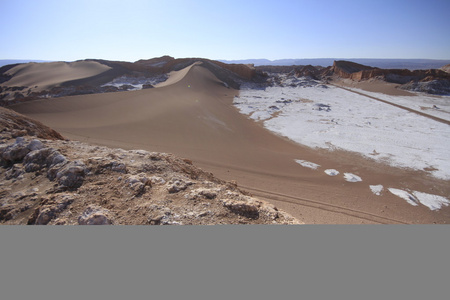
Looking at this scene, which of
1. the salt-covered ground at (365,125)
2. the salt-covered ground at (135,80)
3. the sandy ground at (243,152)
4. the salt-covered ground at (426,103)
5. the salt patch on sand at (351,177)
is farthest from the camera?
the salt-covered ground at (135,80)

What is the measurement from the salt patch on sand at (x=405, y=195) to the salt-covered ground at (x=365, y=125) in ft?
8.24

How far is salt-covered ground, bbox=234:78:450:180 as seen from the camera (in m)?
11.0

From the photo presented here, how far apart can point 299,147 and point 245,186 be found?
5.88 m

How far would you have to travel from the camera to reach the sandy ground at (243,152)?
6.76 meters

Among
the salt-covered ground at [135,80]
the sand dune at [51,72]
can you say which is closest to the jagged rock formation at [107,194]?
the salt-covered ground at [135,80]

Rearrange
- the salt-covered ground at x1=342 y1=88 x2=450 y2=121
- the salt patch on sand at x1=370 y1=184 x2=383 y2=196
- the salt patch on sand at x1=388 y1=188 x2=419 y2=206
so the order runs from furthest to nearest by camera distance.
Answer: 1. the salt-covered ground at x1=342 y1=88 x2=450 y2=121
2. the salt patch on sand at x1=370 y1=184 x2=383 y2=196
3. the salt patch on sand at x1=388 y1=188 x2=419 y2=206

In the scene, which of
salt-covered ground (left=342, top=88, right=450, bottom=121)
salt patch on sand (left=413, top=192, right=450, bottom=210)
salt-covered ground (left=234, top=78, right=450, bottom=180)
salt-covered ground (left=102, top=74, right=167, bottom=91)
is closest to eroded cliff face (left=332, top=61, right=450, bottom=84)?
salt-covered ground (left=342, top=88, right=450, bottom=121)

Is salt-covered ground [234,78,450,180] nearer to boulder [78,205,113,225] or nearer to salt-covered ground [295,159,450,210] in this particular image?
salt-covered ground [295,159,450,210]

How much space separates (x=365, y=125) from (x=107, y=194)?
18120mm

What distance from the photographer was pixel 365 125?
53.7 feet

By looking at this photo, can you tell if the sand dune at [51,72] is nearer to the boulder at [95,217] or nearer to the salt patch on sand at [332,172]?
the salt patch on sand at [332,172]

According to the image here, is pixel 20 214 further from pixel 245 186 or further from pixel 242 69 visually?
pixel 242 69

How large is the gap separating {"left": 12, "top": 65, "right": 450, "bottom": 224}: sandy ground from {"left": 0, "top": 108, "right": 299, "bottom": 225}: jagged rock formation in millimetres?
3511

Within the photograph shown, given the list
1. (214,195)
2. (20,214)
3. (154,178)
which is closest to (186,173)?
(154,178)
